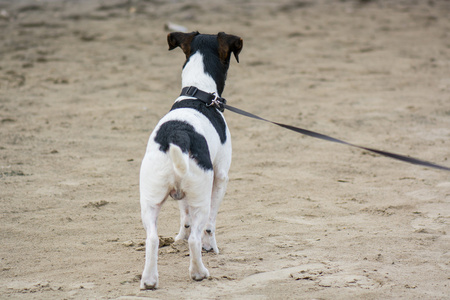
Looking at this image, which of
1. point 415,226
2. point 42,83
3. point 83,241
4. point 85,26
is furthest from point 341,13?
point 83,241

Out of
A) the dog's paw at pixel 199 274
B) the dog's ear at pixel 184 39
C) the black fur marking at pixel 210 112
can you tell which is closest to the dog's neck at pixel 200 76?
the dog's ear at pixel 184 39

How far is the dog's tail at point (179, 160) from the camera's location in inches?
150

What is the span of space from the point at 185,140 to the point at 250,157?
3.42 metres

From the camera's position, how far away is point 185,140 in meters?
3.96

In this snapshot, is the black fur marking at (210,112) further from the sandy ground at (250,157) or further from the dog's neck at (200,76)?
the sandy ground at (250,157)

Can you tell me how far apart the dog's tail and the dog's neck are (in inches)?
43.0

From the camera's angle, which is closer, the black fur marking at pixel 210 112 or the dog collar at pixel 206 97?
the black fur marking at pixel 210 112

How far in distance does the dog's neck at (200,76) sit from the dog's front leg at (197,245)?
3.80 feet

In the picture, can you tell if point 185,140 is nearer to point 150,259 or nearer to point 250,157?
point 150,259

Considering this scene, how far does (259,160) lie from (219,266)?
291 cm

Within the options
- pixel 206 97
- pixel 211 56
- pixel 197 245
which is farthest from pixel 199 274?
pixel 211 56

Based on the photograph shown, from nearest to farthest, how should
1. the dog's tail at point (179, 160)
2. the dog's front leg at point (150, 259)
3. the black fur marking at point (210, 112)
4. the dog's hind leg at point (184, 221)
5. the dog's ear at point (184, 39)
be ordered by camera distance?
the dog's tail at point (179, 160), the dog's front leg at point (150, 259), the black fur marking at point (210, 112), the dog's hind leg at point (184, 221), the dog's ear at point (184, 39)

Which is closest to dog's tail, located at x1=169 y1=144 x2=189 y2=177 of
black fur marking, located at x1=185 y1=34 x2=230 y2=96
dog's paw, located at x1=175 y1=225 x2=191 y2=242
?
dog's paw, located at x1=175 y1=225 x2=191 y2=242

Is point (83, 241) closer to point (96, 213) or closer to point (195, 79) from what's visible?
point (96, 213)
